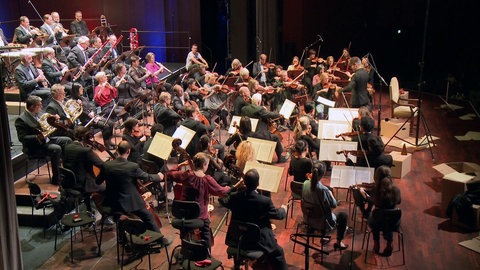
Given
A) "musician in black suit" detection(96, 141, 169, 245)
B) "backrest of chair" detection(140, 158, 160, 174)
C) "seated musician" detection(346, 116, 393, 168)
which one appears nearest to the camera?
"musician in black suit" detection(96, 141, 169, 245)

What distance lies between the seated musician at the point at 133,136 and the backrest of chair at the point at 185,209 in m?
1.86

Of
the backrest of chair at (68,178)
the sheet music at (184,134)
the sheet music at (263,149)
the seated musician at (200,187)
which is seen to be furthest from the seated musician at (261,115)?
A: the backrest of chair at (68,178)

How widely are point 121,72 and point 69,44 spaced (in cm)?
244

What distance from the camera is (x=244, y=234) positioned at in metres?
5.59

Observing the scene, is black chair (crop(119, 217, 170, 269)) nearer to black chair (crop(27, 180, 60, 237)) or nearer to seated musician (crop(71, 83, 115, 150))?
black chair (crop(27, 180, 60, 237))

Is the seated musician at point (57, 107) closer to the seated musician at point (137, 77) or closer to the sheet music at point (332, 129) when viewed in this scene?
the seated musician at point (137, 77)

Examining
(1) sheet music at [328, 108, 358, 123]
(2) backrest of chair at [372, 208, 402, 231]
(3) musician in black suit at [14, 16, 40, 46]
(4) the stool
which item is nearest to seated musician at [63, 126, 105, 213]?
(4) the stool

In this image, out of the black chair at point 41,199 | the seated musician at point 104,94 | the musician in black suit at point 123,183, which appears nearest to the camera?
the musician in black suit at point 123,183

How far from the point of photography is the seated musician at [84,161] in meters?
6.91

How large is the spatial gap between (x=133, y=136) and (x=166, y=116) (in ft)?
3.70

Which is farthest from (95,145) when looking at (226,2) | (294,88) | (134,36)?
(226,2)

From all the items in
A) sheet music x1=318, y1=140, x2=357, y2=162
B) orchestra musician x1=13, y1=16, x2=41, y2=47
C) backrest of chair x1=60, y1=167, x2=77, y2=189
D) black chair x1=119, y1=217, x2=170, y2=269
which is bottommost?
black chair x1=119, y1=217, x2=170, y2=269

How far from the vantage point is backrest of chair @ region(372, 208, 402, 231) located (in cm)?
637

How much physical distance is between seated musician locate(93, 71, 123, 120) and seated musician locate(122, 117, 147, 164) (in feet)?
8.19
